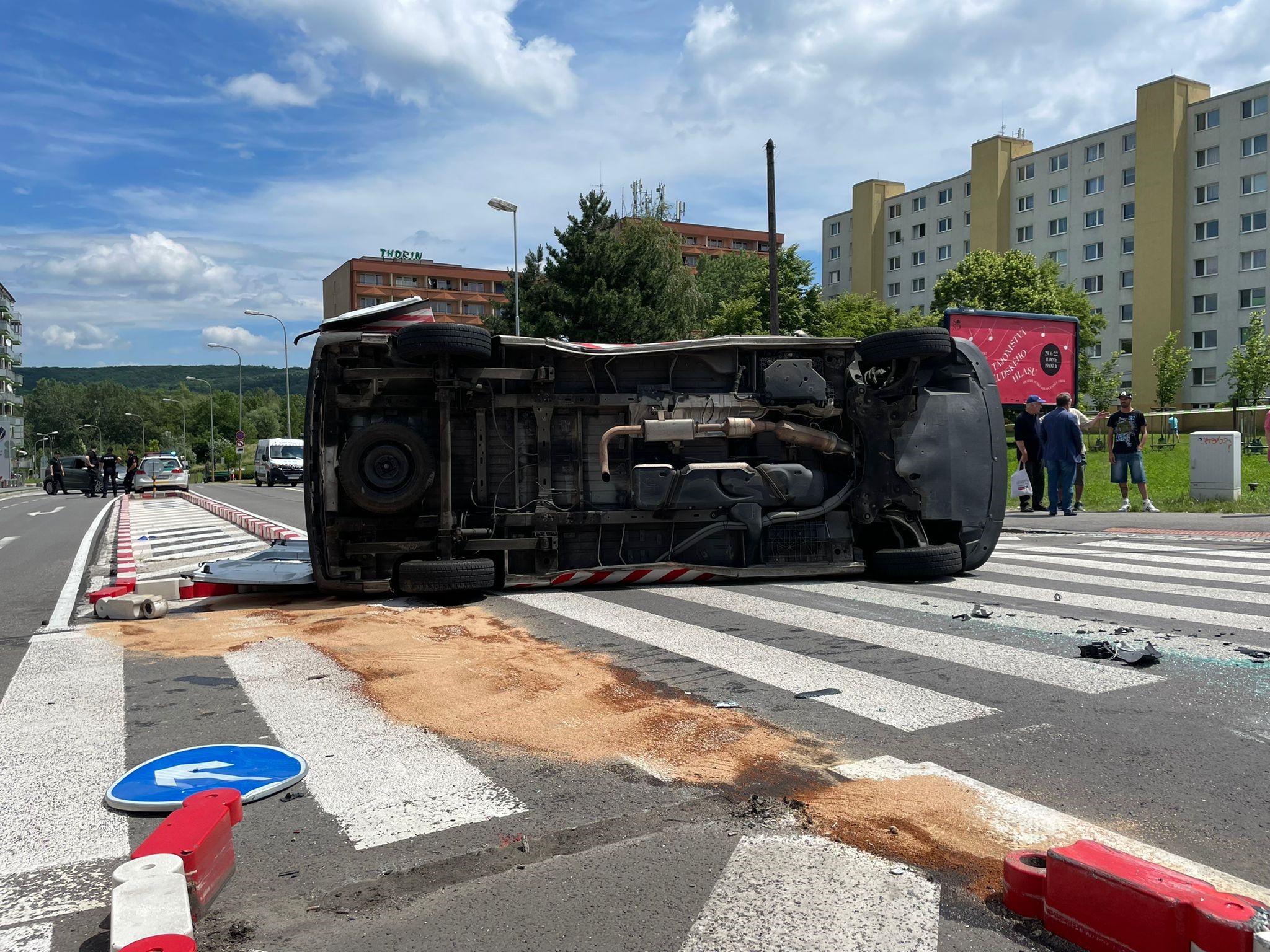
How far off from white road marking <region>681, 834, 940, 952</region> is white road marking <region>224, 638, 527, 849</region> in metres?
0.89

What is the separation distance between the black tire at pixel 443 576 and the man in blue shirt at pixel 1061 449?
10.7 meters

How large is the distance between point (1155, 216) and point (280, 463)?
55346mm

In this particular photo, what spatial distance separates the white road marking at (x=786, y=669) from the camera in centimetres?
418

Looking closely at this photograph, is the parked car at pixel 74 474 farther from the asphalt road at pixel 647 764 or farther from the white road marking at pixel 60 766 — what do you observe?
the white road marking at pixel 60 766

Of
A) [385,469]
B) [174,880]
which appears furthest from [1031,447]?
[174,880]

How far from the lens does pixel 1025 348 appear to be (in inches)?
803

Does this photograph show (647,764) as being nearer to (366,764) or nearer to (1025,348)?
(366,764)

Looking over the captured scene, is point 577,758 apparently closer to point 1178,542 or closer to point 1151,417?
point 1178,542

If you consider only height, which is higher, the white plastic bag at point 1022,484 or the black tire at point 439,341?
the black tire at point 439,341

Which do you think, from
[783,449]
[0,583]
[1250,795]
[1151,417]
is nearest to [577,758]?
[1250,795]

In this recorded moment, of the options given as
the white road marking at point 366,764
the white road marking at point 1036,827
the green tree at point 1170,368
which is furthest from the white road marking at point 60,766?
the green tree at point 1170,368

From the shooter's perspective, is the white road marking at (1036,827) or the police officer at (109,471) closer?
the white road marking at (1036,827)

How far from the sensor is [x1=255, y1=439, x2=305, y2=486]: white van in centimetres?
4341

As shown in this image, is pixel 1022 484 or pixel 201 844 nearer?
pixel 201 844
